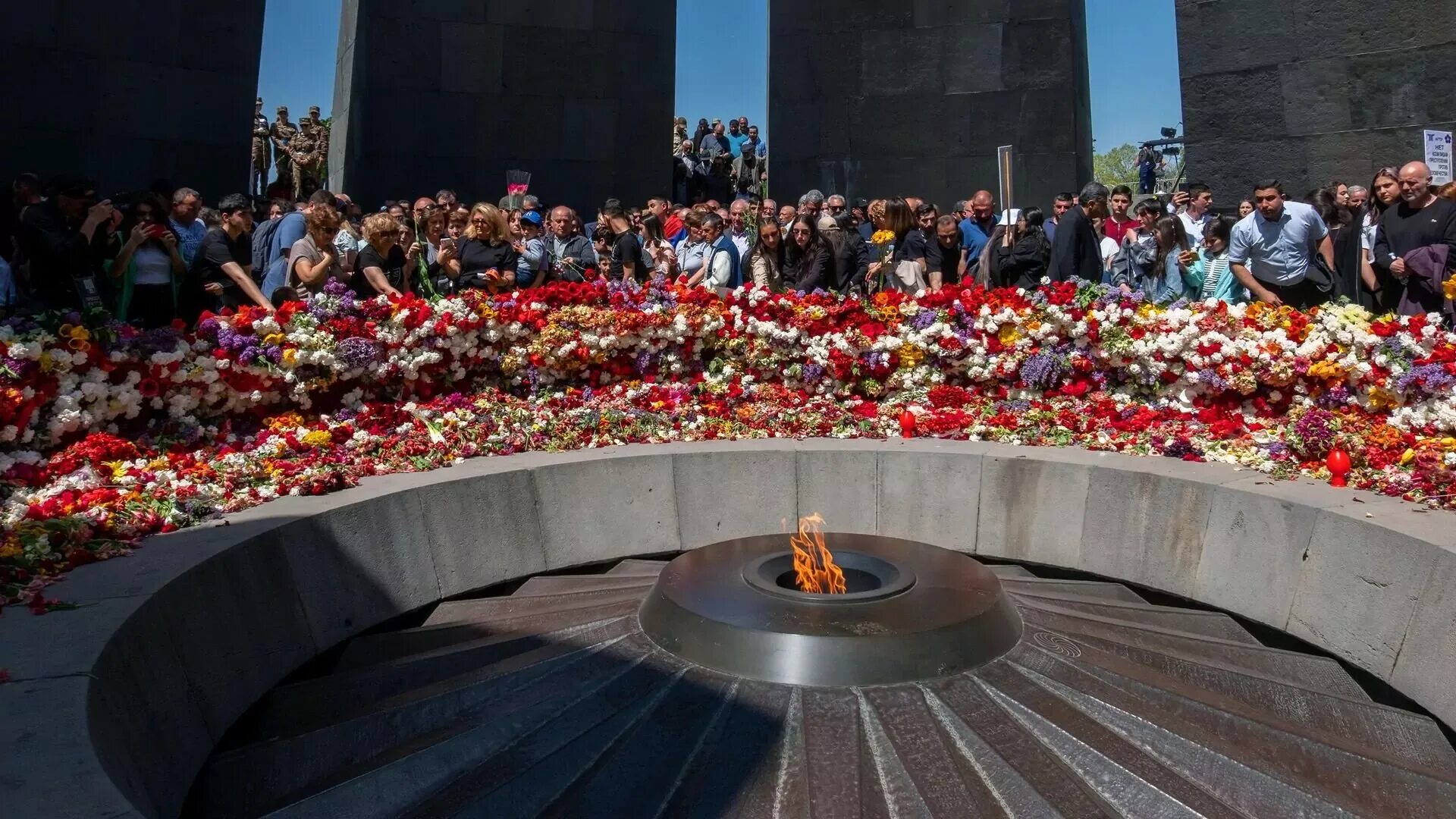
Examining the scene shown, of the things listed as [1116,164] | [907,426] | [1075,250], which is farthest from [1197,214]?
[1116,164]

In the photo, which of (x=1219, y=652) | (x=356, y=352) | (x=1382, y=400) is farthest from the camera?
(x=356, y=352)

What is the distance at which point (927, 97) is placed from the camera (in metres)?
15.4

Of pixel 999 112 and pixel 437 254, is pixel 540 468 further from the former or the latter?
pixel 999 112

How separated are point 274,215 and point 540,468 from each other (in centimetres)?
468

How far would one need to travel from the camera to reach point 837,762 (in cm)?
339

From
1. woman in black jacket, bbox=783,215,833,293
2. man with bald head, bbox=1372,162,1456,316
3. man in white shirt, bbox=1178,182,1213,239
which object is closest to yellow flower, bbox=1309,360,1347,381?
man with bald head, bbox=1372,162,1456,316

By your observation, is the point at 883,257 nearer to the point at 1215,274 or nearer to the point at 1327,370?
the point at 1215,274

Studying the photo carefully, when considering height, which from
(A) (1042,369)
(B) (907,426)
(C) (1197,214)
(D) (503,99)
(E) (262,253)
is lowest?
(B) (907,426)

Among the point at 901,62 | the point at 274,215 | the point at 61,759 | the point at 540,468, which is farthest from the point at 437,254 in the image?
the point at 901,62

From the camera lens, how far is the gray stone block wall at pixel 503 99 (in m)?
14.9

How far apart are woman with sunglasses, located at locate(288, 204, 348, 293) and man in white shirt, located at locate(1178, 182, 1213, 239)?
7.68m

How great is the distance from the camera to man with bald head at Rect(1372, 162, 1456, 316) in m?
7.29

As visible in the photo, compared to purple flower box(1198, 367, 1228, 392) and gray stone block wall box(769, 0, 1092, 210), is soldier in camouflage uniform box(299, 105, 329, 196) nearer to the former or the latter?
gray stone block wall box(769, 0, 1092, 210)

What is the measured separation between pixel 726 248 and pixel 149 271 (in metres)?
4.37
